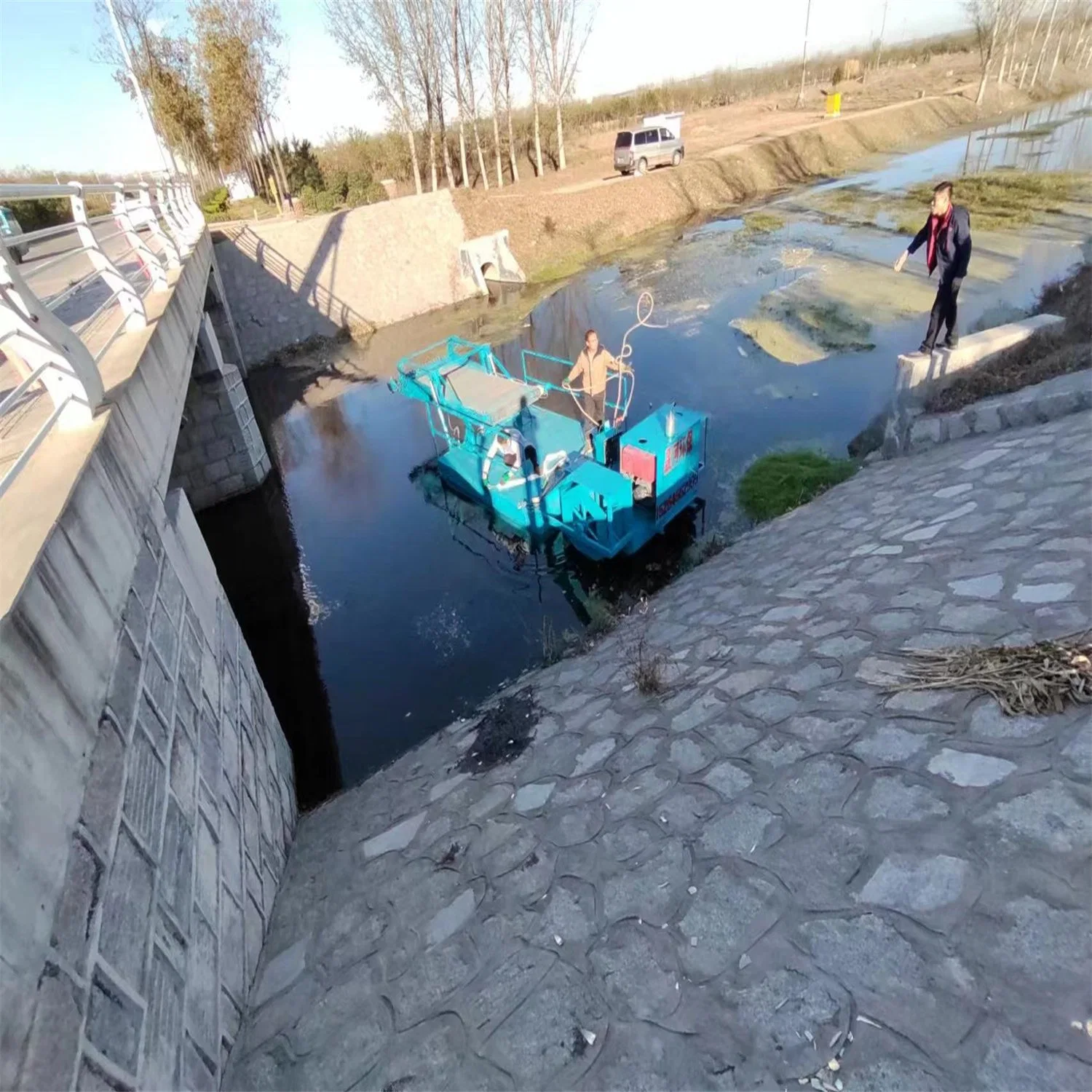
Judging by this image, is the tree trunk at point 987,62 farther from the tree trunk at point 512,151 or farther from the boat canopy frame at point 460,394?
the boat canopy frame at point 460,394

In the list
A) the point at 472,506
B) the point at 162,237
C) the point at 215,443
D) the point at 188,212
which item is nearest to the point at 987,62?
the point at 188,212

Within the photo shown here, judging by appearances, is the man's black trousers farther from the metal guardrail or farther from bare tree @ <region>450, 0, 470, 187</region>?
bare tree @ <region>450, 0, 470, 187</region>

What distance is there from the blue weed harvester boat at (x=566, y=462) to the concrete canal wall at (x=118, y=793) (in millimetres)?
5244

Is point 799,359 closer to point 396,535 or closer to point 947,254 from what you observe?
point 947,254

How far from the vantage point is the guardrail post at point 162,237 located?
7.89 meters

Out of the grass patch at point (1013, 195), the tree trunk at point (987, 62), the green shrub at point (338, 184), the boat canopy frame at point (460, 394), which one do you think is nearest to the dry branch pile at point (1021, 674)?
the boat canopy frame at point (460, 394)

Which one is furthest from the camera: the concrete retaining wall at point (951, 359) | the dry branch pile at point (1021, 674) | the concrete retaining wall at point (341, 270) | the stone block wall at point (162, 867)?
the concrete retaining wall at point (341, 270)

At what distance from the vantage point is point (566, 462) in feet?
30.5

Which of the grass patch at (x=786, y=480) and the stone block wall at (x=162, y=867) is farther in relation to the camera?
the grass patch at (x=786, y=480)

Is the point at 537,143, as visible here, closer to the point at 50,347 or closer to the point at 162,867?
the point at 50,347

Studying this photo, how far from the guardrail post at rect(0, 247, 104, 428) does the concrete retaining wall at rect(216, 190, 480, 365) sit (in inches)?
786

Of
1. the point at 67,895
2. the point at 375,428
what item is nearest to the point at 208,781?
the point at 67,895

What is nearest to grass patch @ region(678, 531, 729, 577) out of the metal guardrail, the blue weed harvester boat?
the blue weed harvester boat

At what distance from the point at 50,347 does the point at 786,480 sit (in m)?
9.27
